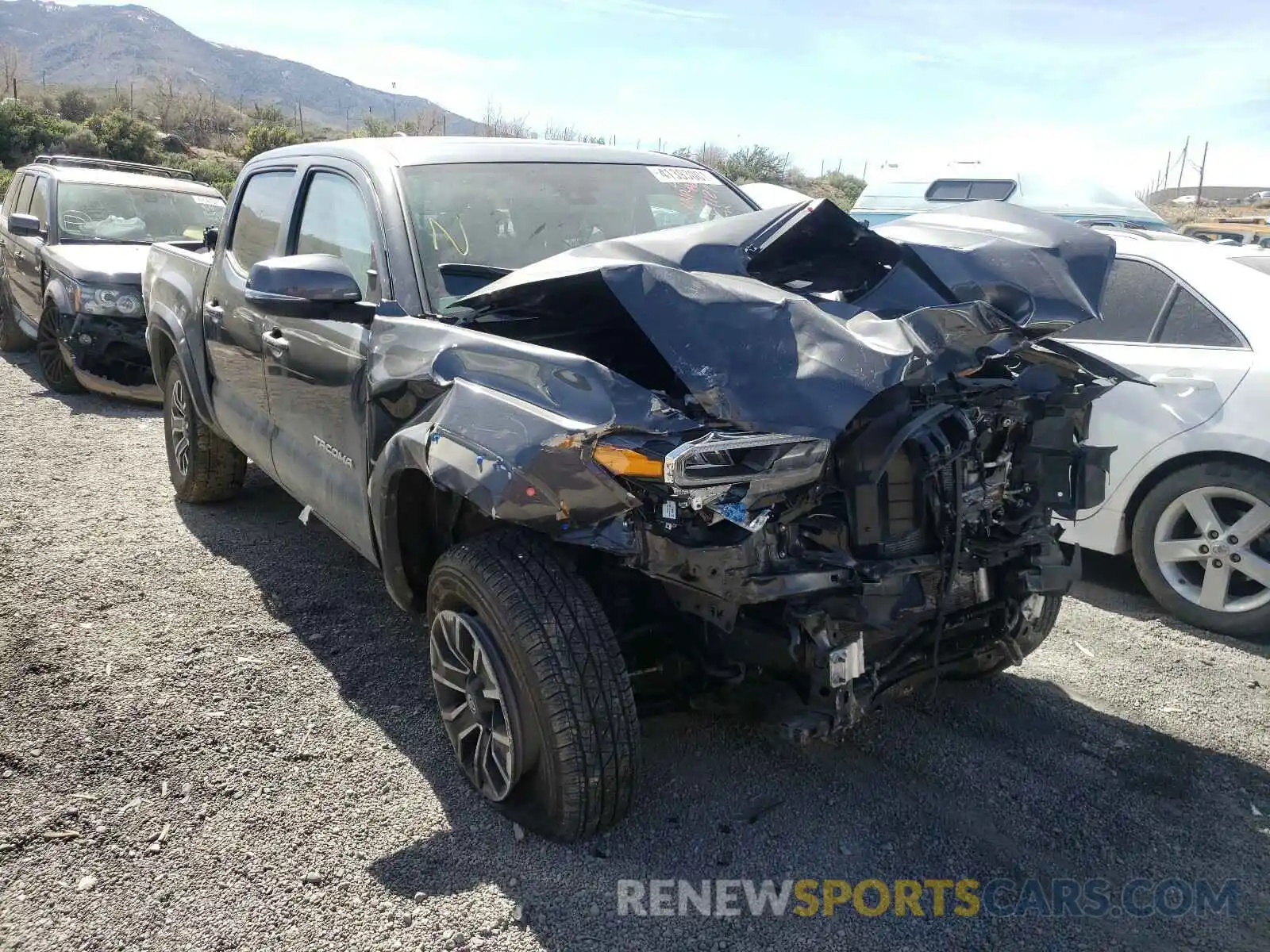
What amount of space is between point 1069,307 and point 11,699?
387 cm

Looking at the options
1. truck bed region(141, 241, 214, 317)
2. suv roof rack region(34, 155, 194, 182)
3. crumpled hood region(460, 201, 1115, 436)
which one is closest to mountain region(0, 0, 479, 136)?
suv roof rack region(34, 155, 194, 182)

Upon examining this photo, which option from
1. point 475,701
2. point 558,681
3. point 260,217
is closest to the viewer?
point 558,681

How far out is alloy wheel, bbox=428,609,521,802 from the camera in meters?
2.74

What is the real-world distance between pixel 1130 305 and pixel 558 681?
149 inches

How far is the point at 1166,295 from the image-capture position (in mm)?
4730

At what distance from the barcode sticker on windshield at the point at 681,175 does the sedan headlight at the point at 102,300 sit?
17.8ft

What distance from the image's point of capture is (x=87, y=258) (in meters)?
8.13

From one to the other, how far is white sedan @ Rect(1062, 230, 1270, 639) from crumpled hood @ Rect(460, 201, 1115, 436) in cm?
140

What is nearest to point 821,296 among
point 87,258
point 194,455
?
point 194,455

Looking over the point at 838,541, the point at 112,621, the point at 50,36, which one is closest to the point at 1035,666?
the point at 838,541

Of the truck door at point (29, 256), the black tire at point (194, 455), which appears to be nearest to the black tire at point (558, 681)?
the black tire at point (194, 455)

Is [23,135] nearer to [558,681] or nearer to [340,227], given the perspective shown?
[340,227]

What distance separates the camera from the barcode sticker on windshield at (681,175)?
4.20 m

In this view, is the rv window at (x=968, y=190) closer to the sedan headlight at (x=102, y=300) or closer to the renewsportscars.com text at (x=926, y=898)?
the sedan headlight at (x=102, y=300)
